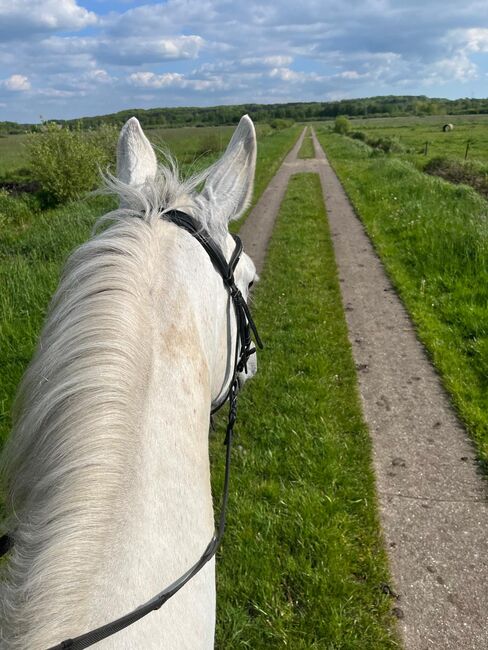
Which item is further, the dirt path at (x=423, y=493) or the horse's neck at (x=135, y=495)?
the dirt path at (x=423, y=493)

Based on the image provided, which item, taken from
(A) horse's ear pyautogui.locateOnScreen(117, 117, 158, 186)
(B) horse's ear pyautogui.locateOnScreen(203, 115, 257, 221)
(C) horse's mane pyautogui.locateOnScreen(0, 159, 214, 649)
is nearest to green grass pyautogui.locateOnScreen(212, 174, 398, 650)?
(C) horse's mane pyautogui.locateOnScreen(0, 159, 214, 649)

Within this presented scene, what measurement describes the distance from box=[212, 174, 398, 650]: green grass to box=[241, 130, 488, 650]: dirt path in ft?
0.46

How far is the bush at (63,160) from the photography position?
16.0 metres

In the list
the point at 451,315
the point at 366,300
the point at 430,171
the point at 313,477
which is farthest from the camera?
the point at 430,171

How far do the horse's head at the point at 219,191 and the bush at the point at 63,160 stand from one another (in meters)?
15.1

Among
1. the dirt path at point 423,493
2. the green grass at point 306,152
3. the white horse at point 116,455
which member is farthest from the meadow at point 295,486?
the green grass at point 306,152

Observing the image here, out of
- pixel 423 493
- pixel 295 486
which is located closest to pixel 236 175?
pixel 295 486

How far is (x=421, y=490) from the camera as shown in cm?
346

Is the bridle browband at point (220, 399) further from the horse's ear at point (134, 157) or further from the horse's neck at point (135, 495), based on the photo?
the horse's ear at point (134, 157)

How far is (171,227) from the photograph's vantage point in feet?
4.70

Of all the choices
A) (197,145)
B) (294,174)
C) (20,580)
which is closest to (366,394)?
(20,580)

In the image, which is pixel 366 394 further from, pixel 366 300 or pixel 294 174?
pixel 294 174

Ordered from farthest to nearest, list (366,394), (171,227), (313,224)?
(313,224) < (366,394) < (171,227)

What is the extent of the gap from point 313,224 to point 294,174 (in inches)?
416
